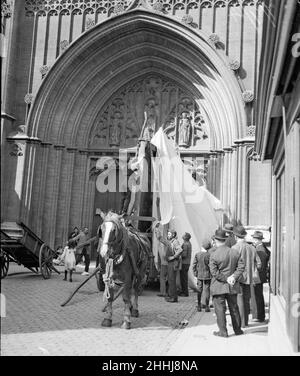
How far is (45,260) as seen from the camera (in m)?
12.6

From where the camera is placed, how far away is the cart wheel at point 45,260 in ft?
40.5

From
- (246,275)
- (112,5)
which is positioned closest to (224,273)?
(246,275)

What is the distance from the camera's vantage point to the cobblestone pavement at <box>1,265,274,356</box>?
18.2ft

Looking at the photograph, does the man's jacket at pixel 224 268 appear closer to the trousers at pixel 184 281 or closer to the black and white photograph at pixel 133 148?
the black and white photograph at pixel 133 148

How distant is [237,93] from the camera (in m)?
16.5

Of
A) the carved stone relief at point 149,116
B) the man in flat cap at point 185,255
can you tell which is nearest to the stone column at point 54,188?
the carved stone relief at point 149,116

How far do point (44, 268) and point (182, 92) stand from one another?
414 inches

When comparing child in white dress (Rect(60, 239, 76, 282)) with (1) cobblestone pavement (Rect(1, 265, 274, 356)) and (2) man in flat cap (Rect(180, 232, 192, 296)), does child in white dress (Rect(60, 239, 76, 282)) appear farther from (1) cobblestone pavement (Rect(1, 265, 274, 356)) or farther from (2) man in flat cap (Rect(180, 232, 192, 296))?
(2) man in flat cap (Rect(180, 232, 192, 296))

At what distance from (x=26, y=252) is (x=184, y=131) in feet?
30.3

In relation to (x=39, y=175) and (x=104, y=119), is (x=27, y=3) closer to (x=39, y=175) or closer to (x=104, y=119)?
(x=104, y=119)

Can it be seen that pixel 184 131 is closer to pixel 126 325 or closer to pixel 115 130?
pixel 115 130

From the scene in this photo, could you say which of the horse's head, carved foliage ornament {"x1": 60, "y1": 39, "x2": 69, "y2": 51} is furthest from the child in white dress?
carved foliage ornament {"x1": 60, "y1": 39, "x2": 69, "y2": 51}

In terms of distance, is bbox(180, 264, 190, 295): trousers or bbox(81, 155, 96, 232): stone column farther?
bbox(81, 155, 96, 232): stone column

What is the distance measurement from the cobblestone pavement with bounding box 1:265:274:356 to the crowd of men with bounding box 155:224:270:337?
36 centimetres
